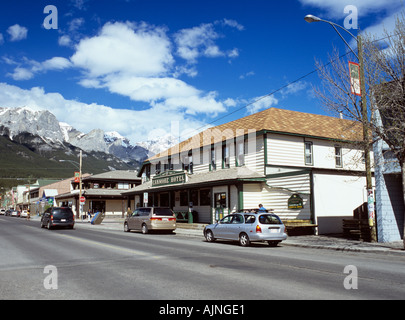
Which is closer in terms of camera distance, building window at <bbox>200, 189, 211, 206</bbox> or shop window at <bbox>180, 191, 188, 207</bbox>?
building window at <bbox>200, 189, 211, 206</bbox>

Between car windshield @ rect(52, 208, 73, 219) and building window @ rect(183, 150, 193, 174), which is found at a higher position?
building window @ rect(183, 150, 193, 174)

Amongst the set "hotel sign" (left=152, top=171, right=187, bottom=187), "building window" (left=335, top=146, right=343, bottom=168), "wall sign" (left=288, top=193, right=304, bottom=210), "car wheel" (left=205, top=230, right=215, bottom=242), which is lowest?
"car wheel" (left=205, top=230, right=215, bottom=242)

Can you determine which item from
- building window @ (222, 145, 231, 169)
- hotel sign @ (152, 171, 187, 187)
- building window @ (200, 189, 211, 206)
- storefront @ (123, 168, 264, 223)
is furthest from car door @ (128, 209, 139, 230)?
building window @ (222, 145, 231, 169)

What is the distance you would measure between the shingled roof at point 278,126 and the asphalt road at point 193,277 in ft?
50.5

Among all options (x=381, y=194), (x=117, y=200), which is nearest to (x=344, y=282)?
(x=381, y=194)

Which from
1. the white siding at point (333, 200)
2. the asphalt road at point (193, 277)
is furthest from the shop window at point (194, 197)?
the asphalt road at point (193, 277)

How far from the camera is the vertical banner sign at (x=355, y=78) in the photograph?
608 inches

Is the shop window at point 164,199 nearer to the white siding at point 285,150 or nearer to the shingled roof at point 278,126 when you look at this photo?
the shingled roof at point 278,126

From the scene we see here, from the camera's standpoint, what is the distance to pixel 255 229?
1609 centimetres

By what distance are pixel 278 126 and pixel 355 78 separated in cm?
1133

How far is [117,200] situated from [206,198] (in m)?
34.9

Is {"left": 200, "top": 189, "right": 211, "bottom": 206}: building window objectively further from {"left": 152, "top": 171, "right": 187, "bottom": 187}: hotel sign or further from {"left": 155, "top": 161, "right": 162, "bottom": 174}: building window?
{"left": 155, "top": 161, "right": 162, "bottom": 174}: building window

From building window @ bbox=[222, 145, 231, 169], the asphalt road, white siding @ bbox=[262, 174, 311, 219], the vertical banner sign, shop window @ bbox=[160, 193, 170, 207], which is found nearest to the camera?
the asphalt road

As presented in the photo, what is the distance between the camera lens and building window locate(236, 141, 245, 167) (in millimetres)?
27734
